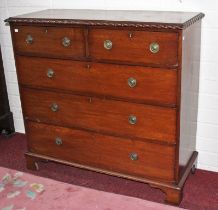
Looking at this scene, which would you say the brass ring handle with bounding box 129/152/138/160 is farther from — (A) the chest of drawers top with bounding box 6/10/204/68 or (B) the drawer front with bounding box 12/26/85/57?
(B) the drawer front with bounding box 12/26/85/57

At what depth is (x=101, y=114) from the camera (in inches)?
104

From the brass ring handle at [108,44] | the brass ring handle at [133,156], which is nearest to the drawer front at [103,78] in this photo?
the brass ring handle at [108,44]

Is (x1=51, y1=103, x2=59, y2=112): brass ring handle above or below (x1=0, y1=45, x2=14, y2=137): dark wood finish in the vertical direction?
above

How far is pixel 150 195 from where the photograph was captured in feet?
9.08

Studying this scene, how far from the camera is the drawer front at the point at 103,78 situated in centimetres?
233

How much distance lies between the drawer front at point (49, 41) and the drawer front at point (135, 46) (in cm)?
11

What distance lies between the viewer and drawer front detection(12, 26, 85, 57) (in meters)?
2.51

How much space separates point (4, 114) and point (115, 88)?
171cm

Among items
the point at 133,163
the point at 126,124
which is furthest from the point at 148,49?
the point at 133,163

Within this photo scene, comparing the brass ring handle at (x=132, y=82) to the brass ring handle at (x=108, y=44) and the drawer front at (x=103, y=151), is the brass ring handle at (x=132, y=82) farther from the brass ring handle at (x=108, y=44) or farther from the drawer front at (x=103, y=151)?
the drawer front at (x=103, y=151)

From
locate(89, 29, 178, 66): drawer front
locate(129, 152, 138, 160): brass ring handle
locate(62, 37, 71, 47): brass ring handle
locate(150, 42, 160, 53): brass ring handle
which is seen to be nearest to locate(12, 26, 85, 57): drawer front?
locate(62, 37, 71, 47): brass ring handle

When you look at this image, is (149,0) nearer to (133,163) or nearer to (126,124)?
(126,124)

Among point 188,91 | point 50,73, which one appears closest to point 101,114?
point 50,73

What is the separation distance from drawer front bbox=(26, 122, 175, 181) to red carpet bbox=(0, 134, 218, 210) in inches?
7.5
